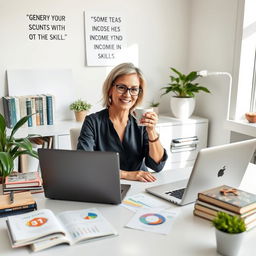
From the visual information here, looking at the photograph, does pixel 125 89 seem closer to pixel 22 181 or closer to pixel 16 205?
pixel 22 181

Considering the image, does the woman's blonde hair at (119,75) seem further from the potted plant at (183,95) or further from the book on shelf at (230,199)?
the potted plant at (183,95)

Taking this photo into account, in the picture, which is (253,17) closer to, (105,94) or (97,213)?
(105,94)

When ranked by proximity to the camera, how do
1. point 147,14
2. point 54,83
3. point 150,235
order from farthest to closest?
point 147,14 → point 54,83 → point 150,235

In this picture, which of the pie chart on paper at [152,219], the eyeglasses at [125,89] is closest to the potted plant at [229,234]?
the pie chart on paper at [152,219]

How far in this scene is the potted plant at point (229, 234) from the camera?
1.09 metres

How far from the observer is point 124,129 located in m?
2.09

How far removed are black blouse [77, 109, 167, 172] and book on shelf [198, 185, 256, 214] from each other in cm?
63

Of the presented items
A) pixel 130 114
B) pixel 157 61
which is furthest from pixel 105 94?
pixel 157 61

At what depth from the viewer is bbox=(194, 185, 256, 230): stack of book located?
1.28 metres

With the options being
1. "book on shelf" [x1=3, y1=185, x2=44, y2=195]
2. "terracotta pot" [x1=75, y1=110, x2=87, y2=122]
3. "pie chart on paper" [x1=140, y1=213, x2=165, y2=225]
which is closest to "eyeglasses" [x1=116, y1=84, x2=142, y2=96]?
"book on shelf" [x1=3, y1=185, x2=44, y2=195]

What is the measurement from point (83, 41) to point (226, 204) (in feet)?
7.68

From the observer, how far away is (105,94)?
2092mm

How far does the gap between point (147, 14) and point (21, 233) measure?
2.79 metres

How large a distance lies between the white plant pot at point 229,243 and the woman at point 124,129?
2.94 feet
